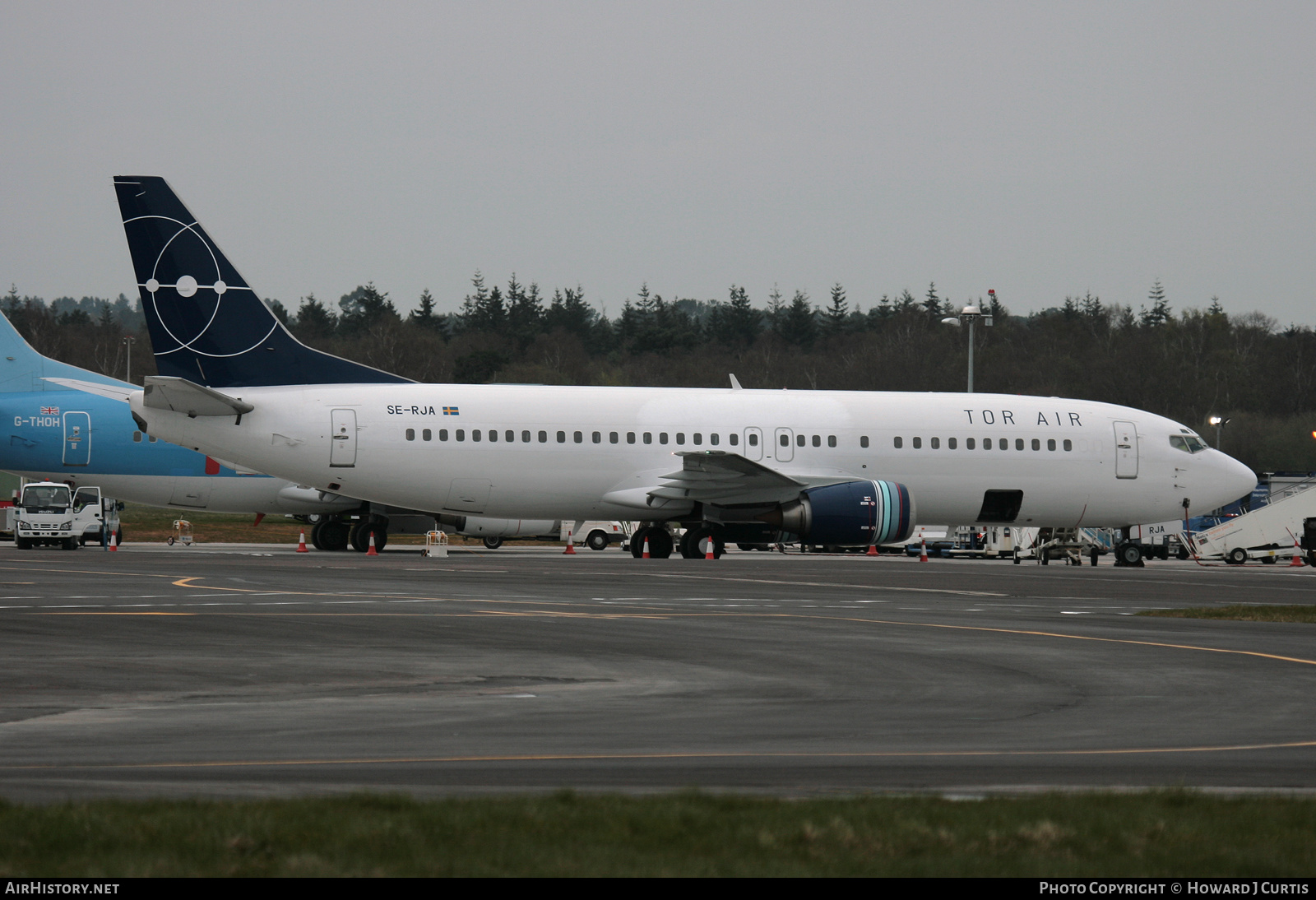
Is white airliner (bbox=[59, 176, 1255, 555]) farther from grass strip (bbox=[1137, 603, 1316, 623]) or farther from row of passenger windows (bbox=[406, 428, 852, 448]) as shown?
grass strip (bbox=[1137, 603, 1316, 623])

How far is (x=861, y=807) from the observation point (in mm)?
6766

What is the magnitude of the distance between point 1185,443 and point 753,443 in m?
11.5

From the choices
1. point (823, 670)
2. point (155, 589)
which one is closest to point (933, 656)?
point (823, 670)

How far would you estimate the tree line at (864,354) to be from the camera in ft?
314

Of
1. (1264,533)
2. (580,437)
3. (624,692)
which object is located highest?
(580,437)

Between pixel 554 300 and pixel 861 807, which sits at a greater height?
pixel 554 300

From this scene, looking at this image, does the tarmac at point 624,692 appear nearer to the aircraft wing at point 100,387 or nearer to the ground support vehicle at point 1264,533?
the aircraft wing at point 100,387

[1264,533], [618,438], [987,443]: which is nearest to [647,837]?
[618,438]

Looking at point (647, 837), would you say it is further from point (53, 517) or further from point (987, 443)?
point (53, 517)

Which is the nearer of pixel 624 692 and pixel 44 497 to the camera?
pixel 624 692

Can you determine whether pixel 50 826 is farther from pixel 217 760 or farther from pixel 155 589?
pixel 155 589

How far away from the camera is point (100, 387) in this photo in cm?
4162
